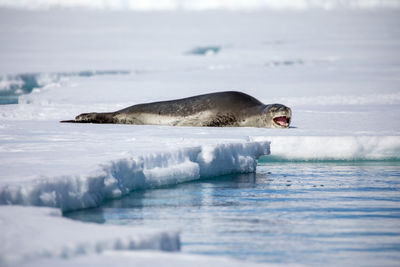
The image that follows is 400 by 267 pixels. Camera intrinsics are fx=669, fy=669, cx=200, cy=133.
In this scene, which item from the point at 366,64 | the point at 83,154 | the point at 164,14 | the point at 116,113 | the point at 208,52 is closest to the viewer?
the point at 83,154

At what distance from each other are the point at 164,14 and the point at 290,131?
23.7 m

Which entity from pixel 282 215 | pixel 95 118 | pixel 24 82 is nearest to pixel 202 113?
pixel 95 118

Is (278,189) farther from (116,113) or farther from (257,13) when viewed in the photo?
(257,13)

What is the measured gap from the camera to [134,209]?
3943 millimetres

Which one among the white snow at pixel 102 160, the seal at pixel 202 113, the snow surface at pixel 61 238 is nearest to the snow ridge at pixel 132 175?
the white snow at pixel 102 160

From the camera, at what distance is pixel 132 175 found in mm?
4367

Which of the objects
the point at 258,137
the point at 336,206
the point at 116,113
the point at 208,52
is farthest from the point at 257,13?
the point at 336,206

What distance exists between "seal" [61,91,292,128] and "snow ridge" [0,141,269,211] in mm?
2243

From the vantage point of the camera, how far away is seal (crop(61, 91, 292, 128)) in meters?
7.91

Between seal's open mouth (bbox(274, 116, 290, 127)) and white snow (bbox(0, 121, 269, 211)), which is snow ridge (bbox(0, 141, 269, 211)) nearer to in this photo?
white snow (bbox(0, 121, 269, 211))

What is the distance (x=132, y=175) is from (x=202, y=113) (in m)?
3.83

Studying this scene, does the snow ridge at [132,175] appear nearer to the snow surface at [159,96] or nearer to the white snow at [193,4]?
the snow surface at [159,96]

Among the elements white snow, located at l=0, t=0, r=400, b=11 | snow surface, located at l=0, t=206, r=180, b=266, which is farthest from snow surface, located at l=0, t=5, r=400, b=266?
white snow, located at l=0, t=0, r=400, b=11

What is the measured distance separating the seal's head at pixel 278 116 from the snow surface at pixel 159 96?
14 cm
